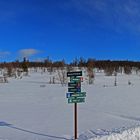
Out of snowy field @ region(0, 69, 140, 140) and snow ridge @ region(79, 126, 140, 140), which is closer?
snow ridge @ region(79, 126, 140, 140)

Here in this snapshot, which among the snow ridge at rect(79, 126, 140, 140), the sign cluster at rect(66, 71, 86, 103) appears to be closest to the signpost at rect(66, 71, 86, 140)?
the sign cluster at rect(66, 71, 86, 103)

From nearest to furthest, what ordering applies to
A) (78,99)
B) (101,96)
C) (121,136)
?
(121,136)
(78,99)
(101,96)

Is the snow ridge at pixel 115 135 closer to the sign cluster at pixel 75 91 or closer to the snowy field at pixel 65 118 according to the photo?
the snowy field at pixel 65 118

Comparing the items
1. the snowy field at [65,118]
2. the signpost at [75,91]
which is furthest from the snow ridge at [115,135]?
the signpost at [75,91]

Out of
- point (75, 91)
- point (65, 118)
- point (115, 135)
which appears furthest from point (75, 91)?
point (65, 118)

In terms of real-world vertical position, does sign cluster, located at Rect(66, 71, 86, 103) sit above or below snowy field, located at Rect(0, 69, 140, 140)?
above

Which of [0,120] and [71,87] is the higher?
[71,87]

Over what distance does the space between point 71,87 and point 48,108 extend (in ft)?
15.3

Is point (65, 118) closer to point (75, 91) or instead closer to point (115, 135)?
point (75, 91)

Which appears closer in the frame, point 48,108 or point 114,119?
point 114,119

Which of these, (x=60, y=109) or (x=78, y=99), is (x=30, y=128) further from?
(x=60, y=109)

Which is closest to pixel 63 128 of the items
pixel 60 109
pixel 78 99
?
pixel 78 99

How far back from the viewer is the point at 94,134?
796 cm

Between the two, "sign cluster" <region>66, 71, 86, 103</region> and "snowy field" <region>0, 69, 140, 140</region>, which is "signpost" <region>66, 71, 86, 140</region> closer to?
"sign cluster" <region>66, 71, 86, 103</region>
